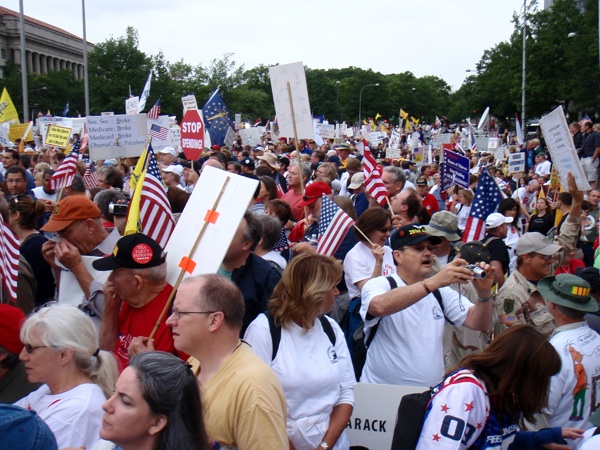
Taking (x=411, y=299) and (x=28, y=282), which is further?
(x=28, y=282)

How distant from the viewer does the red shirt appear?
3.92 meters

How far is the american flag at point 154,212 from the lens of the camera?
5.30 meters

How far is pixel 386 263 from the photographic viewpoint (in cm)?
588

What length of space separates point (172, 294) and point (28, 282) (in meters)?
2.00

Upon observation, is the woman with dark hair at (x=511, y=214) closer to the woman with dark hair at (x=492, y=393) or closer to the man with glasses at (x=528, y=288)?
the man with glasses at (x=528, y=288)

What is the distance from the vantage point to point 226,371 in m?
3.06

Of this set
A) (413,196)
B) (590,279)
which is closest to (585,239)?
(413,196)

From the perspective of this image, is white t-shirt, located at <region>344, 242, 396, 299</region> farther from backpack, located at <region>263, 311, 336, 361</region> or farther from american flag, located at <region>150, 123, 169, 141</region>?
american flag, located at <region>150, 123, 169, 141</region>

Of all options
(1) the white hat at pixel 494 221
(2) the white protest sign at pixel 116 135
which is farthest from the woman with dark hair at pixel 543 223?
(2) the white protest sign at pixel 116 135

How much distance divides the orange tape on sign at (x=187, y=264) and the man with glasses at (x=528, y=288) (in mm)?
2332

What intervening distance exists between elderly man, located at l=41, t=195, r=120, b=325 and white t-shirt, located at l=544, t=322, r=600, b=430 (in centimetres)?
282

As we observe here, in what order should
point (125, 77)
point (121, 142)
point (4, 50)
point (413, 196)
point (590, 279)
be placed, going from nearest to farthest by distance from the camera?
1. point (590, 279)
2. point (413, 196)
3. point (121, 142)
4. point (125, 77)
5. point (4, 50)

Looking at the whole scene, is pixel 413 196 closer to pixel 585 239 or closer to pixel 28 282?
pixel 585 239

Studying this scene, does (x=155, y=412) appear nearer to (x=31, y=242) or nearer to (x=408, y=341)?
(x=408, y=341)
